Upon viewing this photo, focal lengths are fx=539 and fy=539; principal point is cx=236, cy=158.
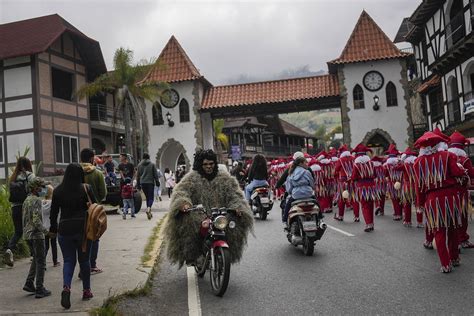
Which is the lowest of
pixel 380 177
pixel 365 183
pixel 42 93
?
pixel 365 183

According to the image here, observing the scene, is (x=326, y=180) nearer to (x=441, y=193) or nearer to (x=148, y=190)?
(x=148, y=190)

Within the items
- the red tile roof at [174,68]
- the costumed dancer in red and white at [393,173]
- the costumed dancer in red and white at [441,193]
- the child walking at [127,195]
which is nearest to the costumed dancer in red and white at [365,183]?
the costumed dancer in red and white at [393,173]

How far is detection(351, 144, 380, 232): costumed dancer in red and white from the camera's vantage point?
1159 cm

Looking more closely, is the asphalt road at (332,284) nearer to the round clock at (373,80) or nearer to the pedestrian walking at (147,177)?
the pedestrian walking at (147,177)

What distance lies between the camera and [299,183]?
30.4 feet

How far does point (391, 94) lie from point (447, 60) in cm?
1055

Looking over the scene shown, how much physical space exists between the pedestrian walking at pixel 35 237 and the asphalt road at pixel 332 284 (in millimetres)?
1112

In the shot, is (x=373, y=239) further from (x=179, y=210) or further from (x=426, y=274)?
(x=179, y=210)

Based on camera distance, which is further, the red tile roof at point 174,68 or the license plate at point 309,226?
the red tile roof at point 174,68

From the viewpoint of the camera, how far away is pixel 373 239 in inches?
405

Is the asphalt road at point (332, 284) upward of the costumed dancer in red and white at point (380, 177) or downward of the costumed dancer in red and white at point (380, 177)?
downward

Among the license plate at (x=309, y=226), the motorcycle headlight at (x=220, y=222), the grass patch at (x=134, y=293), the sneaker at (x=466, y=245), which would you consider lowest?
the sneaker at (x=466, y=245)

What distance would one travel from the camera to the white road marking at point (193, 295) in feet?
19.1

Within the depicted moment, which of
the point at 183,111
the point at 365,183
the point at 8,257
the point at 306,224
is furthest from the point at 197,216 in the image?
the point at 183,111
